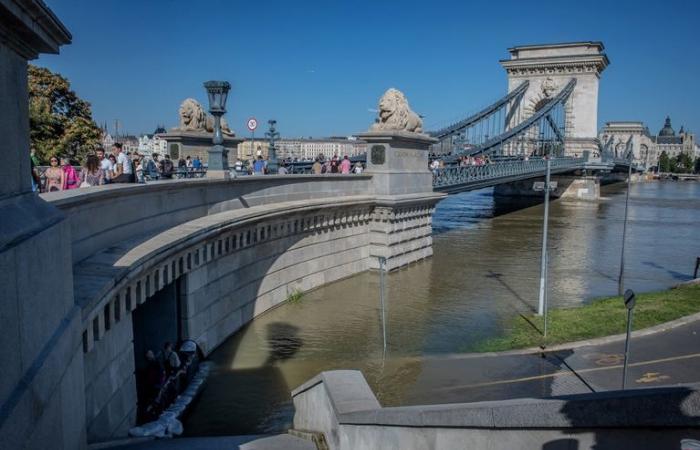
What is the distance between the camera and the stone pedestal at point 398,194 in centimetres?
1995

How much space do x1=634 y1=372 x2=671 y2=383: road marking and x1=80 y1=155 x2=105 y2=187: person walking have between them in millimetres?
9093

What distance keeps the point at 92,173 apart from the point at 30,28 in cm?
603

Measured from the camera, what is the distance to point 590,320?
1397 centimetres

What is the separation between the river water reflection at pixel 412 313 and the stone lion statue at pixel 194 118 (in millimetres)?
6279

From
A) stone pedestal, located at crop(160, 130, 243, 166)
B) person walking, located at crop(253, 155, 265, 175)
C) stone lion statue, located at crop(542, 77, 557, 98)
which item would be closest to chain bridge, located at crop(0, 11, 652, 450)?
person walking, located at crop(253, 155, 265, 175)

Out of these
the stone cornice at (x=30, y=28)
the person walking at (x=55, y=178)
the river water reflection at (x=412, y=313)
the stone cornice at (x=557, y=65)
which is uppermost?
the stone cornice at (x=557, y=65)

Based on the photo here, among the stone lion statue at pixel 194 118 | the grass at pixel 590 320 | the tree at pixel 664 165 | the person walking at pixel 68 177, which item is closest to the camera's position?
the person walking at pixel 68 177

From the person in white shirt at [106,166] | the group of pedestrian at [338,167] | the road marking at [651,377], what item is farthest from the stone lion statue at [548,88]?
the person in white shirt at [106,166]

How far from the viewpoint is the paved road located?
31.9ft

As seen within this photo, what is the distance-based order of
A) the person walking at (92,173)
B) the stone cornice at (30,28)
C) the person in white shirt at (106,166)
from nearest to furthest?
the stone cornice at (30,28) → the person walking at (92,173) → the person in white shirt at (106,166)

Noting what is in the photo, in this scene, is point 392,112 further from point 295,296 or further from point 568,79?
point 568,79

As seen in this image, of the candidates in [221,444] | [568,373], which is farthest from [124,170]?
[568,373]

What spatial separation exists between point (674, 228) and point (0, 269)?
1585 inches

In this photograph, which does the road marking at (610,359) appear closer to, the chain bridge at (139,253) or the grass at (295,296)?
the chain bridge at (139,253)
